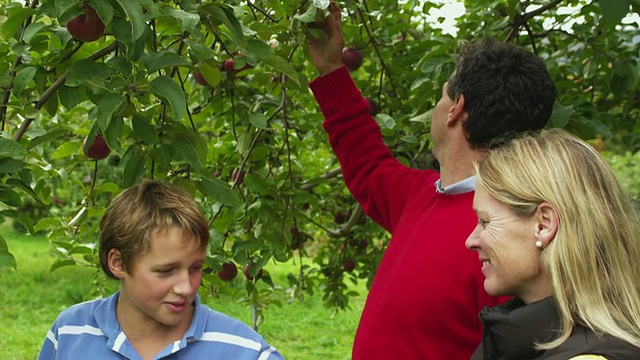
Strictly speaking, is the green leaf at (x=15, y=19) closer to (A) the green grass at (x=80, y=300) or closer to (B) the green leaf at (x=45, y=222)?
(B) the green leaf at (x=45, y=222)

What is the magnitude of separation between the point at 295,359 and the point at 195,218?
4.73 m

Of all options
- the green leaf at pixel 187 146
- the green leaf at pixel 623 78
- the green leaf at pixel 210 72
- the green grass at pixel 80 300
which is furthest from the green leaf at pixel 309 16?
the green grass at pixel 80 300

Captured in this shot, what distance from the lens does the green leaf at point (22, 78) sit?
2059 mm

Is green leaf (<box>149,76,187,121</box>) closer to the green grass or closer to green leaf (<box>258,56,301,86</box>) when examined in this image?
green leaf (<box>258,56,301,86</box>)

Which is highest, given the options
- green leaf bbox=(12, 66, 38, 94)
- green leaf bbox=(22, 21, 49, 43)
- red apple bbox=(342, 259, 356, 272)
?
green leaf bbox=(22, 21, 49, 43)

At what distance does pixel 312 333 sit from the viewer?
7.32 meters

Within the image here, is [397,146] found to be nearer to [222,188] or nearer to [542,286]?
[222,188]

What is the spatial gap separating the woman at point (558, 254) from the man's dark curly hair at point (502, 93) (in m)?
0.34

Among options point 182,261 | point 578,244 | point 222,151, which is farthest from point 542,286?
point 222,151


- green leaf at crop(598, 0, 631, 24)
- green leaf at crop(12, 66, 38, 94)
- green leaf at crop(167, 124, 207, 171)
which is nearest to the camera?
green leaf at crop(12, 66, 38, 94)

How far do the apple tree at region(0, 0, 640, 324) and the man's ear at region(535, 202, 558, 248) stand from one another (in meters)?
0.75

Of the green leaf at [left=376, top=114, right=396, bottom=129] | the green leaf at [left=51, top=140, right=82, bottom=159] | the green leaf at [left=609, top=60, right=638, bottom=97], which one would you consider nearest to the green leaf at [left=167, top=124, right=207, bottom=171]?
the green leaf at [left=51, top=140, right=82, bottom=159]

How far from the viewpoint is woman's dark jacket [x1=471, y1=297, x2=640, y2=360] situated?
1.48m

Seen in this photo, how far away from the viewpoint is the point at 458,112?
6.77 ft
